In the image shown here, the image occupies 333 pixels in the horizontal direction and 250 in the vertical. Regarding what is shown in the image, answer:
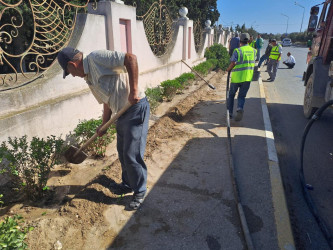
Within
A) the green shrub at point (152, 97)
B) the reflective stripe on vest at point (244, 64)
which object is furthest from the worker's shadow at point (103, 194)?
the reflective stripe on vest at point (244, 64)

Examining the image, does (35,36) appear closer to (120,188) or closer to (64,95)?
(64,95)

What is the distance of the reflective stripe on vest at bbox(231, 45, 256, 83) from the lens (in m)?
5.09

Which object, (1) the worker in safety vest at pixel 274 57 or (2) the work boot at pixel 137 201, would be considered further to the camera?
(1) the worker in safety vest at pixel 274 57

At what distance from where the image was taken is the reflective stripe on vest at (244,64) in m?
5.09

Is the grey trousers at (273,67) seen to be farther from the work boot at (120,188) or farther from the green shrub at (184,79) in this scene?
the work boot at (120,188)

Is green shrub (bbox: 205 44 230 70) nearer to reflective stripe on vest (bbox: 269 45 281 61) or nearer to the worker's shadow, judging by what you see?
reflective stripe on vest (bbox: 269 45 281 61)

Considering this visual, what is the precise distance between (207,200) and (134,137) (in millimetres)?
1203

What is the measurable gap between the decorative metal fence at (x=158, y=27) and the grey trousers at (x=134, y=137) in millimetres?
5109

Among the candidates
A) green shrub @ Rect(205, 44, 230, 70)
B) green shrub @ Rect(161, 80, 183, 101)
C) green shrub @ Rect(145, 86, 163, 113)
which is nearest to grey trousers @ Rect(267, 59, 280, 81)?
green shrub @ Rect(205, 44, 230, 70)

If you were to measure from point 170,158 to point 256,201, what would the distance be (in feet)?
5.01

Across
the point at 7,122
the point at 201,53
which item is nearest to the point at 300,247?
the point at 7,122

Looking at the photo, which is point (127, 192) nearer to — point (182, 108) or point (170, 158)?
point (170, 158)

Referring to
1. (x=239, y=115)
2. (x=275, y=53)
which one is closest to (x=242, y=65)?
(x=239, y=115)

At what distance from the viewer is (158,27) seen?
26.1ft
